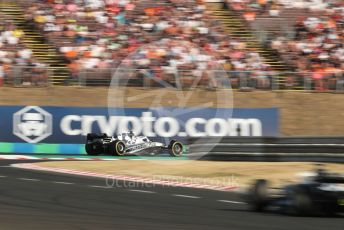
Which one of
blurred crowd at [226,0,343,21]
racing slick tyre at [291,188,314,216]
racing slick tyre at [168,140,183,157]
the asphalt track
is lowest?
the asphalt track

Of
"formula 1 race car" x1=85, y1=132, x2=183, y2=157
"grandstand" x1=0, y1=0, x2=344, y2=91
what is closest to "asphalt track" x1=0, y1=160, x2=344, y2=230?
"formula 1 race car" x1=85, y1=132, x2=183, y2=157

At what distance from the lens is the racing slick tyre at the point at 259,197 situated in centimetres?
1030

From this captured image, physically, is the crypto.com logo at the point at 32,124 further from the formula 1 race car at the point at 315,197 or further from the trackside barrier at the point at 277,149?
the formula 1 race car at the point at 315,197

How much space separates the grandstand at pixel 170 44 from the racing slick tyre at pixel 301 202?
12735 mm

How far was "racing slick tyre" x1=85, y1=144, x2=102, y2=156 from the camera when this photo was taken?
21297 mm

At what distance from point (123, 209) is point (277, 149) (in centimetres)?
904

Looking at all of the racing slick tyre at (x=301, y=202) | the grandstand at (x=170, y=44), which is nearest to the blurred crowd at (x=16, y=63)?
the grandstand at (x=170, y=44)

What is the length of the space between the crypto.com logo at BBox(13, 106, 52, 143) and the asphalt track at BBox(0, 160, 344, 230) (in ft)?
24.7

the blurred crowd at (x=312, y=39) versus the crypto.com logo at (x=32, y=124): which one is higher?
the blurred crowd at (x=312, y=39)

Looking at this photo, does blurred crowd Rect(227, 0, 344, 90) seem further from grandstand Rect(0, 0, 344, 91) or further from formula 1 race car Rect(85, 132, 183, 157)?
formula 1 race car Rect(85, 132, 183, 157)

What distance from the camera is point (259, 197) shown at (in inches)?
405

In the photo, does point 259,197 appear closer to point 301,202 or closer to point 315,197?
point 301,202

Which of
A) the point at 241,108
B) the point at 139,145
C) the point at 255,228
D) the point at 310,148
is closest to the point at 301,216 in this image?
the point at 255,228

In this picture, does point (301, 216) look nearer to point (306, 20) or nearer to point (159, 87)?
point (159, 87)
